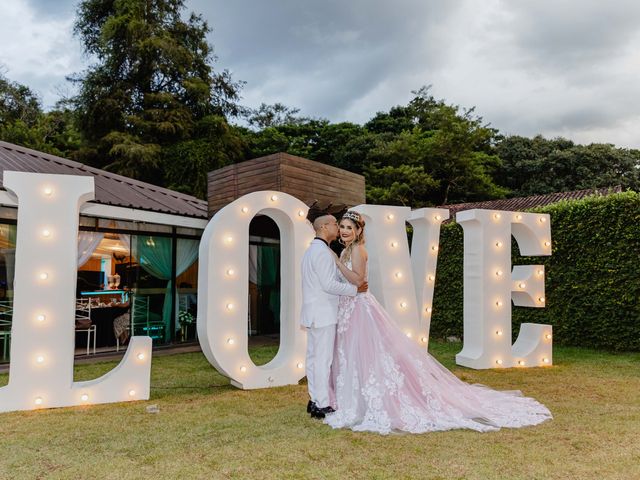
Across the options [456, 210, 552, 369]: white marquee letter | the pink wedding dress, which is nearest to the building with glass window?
[456, 210, 552, 369]: white marquee letter

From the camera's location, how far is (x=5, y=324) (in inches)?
276

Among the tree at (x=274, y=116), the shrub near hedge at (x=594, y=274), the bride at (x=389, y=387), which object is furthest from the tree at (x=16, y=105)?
the bride at (x=389, y=387)

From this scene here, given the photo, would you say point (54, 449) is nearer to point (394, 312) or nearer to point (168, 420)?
point (168, 420)

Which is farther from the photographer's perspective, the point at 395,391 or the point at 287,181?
the point at 287,181

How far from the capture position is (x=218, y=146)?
2275 cm

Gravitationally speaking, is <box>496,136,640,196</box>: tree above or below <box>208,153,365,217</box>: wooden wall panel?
Answer: above

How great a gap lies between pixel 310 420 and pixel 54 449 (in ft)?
6.39

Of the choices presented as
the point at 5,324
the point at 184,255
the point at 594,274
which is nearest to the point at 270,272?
the point at 184,255

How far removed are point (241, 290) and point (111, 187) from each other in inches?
208

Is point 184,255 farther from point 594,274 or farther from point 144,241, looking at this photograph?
point 594,274

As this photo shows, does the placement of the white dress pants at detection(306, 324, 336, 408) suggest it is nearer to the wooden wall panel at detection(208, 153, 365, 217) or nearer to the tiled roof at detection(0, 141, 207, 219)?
the wooden wall panel at detection(208, 153, 365, 217)

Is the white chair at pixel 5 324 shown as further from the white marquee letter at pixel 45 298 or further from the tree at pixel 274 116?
the tree at pixel 274 116

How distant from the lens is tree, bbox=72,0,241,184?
72.2ft

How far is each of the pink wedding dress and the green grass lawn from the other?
0.64 ft
